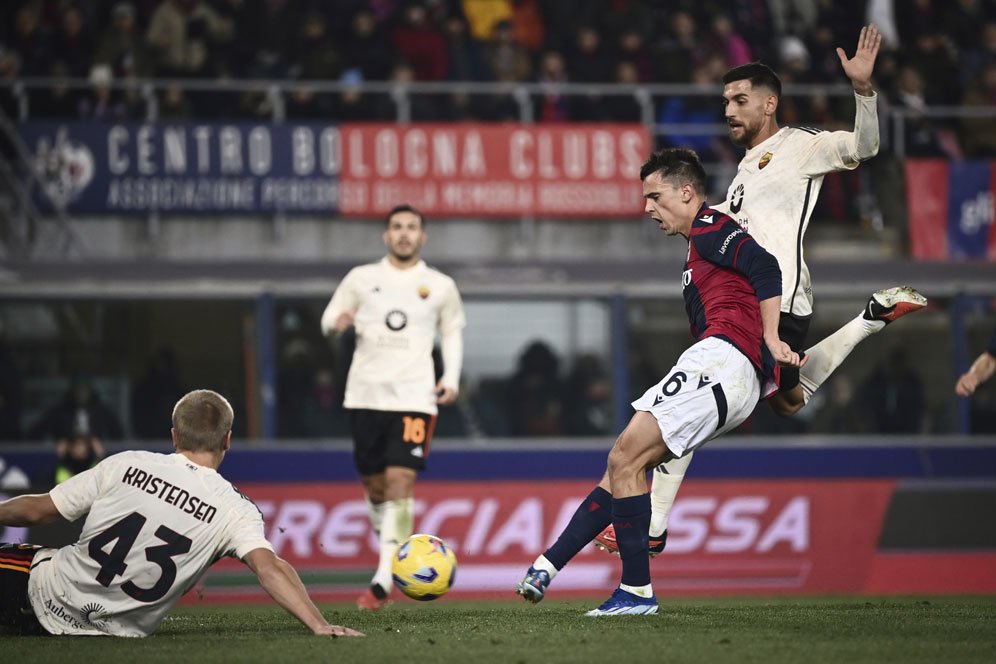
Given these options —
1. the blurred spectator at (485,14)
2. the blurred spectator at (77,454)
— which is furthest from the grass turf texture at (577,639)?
the blurred spectator at (485,14)

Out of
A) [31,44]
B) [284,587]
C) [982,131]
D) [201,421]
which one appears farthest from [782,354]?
[31,44]

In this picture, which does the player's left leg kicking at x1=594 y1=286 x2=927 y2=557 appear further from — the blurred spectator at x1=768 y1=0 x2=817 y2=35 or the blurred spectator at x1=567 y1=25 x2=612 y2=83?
the blurred spectator at x1=768 y1=0 x2=817 y2=35

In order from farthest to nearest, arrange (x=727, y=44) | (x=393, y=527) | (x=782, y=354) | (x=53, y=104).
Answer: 1. (x=727, y=44)
2. (x=53, y=104)
3. (x=393, y=527)
4. (x=782, y=354)

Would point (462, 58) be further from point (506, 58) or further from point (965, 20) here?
point (965, 20)

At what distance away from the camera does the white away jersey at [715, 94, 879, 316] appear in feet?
25.0

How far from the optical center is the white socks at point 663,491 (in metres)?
7.59

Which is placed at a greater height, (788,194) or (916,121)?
(916,121)

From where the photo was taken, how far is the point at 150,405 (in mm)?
14500

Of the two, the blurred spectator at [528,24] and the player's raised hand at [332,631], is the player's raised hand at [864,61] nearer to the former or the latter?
the player's raised hand at [332,631]

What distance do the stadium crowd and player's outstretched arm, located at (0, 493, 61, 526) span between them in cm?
1048

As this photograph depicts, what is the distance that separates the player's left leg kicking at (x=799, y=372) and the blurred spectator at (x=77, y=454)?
20.8 feet

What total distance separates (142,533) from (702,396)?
2489 mm

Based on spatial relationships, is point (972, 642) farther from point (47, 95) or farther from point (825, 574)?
point (47, 95)

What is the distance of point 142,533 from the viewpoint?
19.9 feet
